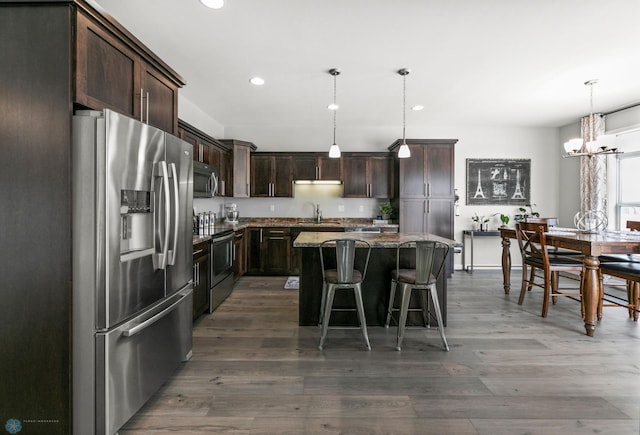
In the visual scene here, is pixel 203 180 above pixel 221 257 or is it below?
above

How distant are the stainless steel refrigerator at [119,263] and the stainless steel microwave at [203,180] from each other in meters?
1.83

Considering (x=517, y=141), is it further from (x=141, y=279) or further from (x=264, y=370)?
(x=141, y=279)

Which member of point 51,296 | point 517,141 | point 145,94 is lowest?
point 51,296

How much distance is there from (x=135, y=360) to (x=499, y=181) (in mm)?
6454

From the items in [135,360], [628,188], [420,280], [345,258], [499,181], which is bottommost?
[135,360]

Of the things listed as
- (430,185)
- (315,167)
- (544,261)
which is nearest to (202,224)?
(315,167)

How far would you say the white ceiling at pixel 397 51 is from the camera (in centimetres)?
252

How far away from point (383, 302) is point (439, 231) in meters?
2.78

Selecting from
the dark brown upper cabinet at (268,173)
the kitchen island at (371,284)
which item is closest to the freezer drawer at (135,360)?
the kitchen island at (371,284)

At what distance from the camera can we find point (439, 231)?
5.60m

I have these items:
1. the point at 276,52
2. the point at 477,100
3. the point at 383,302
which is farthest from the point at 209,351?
the point at 477,100

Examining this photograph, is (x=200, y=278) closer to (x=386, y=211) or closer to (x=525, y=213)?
(x=386, y=211)

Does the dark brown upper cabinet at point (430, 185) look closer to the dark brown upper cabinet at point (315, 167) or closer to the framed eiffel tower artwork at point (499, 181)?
the framed eiffel tower artwork at point (499, 181)

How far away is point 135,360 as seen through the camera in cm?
182
